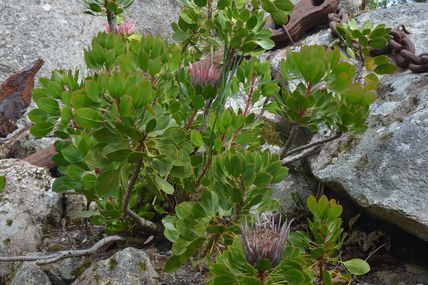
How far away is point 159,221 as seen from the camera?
2076 mm

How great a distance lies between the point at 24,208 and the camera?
2.32 m

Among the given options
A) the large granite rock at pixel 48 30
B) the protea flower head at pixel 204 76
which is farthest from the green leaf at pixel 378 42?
the large granite rock at pixel 48 30

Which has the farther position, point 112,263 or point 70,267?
point 70,267

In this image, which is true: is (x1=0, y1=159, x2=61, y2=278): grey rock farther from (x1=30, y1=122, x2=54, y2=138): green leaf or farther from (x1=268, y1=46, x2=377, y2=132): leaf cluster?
(x1=268, y1=46, x2=377, y2=132): leaf cluster

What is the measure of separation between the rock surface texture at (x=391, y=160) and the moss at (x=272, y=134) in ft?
1.45

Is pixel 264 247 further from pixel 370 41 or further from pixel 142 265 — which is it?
pixel 370 41

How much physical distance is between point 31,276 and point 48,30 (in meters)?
2.15

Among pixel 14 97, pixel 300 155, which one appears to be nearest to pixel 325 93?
pixel 300 155

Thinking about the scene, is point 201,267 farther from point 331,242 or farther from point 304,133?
point 304,133

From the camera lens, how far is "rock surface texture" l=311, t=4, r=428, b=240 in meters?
1.80

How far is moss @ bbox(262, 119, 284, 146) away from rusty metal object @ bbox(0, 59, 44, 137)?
3.37 ft

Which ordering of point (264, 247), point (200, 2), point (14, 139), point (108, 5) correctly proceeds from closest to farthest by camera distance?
point (264, 247) → point (200, 2) → point (108, 5) → point (14, 139)

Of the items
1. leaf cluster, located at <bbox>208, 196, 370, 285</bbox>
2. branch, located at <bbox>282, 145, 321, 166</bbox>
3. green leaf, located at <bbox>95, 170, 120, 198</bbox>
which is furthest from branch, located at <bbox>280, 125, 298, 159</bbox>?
green leaf, located at <bbox>95, 170, 120, 198</bbox>

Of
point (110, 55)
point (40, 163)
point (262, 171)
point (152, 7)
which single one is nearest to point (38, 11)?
point (152, 7)
